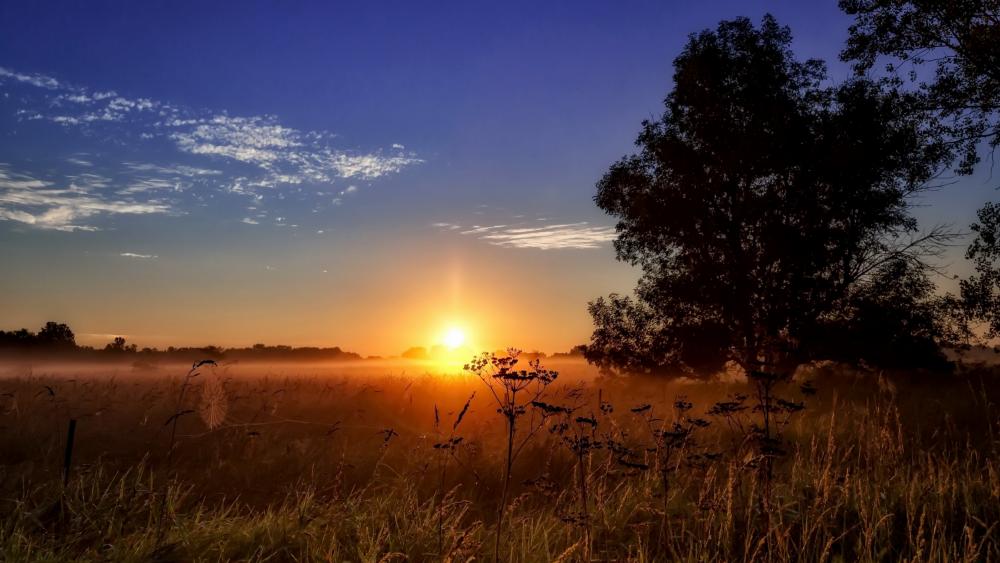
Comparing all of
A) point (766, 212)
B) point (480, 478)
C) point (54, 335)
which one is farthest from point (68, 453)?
point (54, 335)

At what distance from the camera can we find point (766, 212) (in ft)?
49.6

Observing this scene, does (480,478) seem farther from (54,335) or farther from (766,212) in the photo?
(54,335)

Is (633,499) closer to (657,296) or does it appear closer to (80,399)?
(657,296)

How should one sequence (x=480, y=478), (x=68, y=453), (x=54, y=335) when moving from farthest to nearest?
(x=54, y=335), (x=480, y=478), (x=68, y=453)

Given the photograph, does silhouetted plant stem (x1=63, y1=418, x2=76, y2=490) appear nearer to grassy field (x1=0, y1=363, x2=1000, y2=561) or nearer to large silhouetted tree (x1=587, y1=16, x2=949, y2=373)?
→ grassy field (x1=0, y1=363, x2=1000, y2=561)

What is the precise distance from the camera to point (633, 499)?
661cm

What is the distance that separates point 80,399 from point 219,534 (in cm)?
1177

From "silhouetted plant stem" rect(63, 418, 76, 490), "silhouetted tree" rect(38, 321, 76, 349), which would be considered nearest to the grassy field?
"silhouetted plant stem" rect(63, 418, 76, 490)

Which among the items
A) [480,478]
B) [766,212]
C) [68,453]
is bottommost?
[480,478]

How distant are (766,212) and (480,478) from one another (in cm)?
1026

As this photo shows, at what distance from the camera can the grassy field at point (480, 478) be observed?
5145mm

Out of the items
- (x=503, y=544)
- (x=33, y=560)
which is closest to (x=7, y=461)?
(x=33, y=560)

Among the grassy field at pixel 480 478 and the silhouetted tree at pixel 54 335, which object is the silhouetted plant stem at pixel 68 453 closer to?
the grassy field at pixel 480 478

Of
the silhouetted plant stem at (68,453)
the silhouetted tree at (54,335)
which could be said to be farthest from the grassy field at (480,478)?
the silhouetted tree at (54,335)
